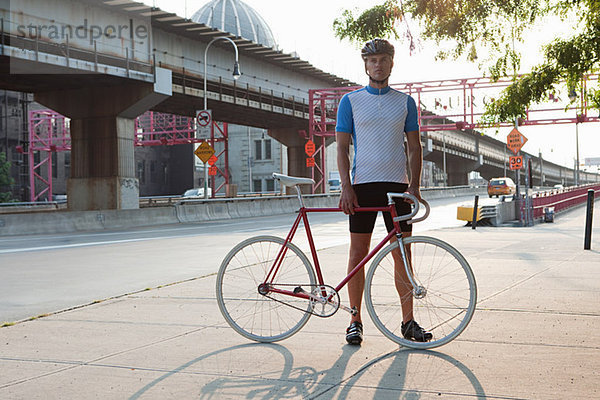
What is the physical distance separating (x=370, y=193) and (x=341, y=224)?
18.3m

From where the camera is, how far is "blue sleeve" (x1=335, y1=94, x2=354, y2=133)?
516 cm

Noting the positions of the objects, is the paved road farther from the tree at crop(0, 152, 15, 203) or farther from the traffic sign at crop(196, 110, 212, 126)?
the tree at crop(0, 152, 15, 203)

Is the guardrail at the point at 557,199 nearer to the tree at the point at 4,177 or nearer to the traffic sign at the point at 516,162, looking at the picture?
the traffic sign at the point at 516,162

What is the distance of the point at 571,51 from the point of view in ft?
26.0

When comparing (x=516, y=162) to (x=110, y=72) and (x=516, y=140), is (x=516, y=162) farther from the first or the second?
(x=110, y=72)

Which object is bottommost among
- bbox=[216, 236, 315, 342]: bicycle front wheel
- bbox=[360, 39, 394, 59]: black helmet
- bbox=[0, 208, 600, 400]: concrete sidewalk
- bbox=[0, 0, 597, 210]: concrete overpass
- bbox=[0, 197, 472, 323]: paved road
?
bbox=[0, 197, 472, 323]: paved road

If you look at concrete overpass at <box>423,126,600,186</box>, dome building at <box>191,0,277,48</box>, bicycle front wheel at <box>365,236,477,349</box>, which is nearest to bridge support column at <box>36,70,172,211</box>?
bicycle front wheel at <box>365,236,477,349</box>

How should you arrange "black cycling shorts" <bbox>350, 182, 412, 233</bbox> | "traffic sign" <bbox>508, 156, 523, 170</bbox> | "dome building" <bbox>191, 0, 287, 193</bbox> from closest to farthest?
"black cycling shorts" <bbox>350, 182, 412, 233</bbox> < "traffic sign" <bbox>508, 156, 523, 170</bbox> < "dome building" <bbox>191, 0, 287, 193</bbox>

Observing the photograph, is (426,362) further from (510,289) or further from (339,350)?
(510,289)

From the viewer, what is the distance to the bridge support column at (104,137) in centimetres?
3130

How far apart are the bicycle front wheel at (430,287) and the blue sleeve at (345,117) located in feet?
3.15

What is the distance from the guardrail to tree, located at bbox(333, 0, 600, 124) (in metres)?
16.2

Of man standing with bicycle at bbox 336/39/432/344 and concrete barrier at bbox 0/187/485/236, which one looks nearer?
man standing with bicycle at bbox 336/39/432/344

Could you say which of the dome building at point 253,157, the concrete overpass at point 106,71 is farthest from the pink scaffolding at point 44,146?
the dome building at point 253,157
